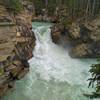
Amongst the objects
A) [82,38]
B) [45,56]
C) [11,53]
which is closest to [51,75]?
[11,53]

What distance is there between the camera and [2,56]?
17016 millimetres

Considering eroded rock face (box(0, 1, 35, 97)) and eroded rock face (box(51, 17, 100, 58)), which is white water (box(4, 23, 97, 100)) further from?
eroded rock face (box(51, 17, 100, 58))

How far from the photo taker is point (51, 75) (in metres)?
20.0

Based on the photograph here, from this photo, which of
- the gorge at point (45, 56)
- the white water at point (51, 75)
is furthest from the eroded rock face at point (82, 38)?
the white water at point (51, 75)

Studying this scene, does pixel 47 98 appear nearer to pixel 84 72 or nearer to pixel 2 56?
pixel 2 56

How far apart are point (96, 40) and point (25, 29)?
26.0 feet

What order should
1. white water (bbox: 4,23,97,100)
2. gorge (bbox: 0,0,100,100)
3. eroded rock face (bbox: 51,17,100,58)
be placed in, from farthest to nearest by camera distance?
eroded rock face (bbox: 51,17,100,58), gorge (bbox: 0,0,100,100), white water (bbox: 4,23,97,100)

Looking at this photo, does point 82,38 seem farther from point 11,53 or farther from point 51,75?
point 11,53

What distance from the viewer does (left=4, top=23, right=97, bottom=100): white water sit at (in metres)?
16.9

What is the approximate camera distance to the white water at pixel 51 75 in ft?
55.5

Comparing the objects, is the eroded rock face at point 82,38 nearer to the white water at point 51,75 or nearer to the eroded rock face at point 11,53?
the white water at point 51,75

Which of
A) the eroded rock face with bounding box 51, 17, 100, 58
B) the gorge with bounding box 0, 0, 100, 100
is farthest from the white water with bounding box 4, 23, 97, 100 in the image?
the eroded rock face with bounding box 51, 17, 100, 58

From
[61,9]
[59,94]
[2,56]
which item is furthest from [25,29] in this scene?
[61,9]

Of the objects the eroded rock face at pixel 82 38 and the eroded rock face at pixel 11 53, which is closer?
the eroded rock face at pixel 11 53
